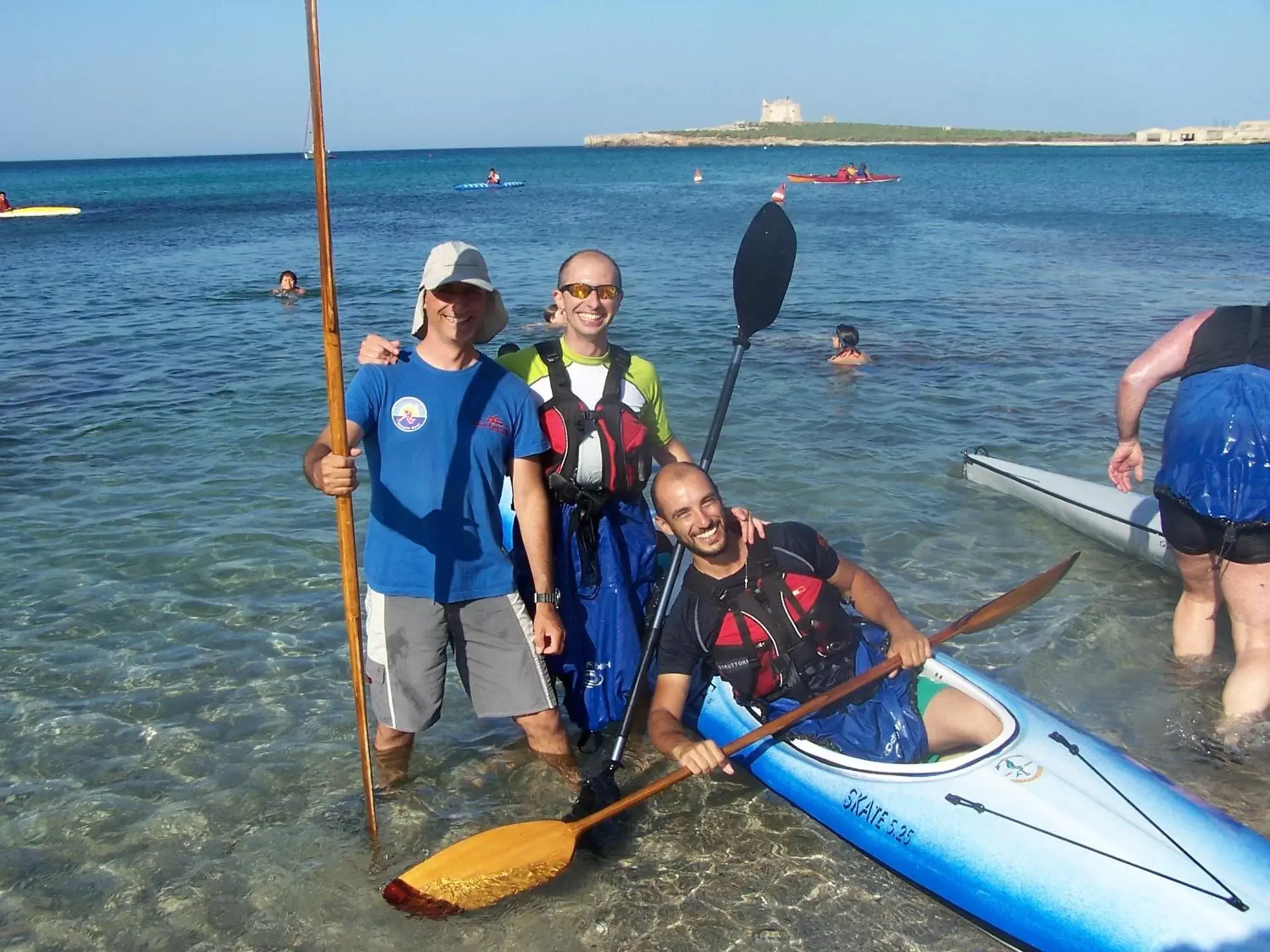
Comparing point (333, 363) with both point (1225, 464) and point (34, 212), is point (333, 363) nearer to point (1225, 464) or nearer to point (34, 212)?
point (1225, 464)

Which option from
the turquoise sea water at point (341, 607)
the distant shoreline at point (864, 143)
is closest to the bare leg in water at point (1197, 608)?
the turquoise sea water at point (341, 607)

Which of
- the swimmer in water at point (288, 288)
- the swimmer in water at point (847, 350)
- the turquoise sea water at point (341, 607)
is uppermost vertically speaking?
the swimmer in water at point (288, 288)

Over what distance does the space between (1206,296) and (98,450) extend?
52.1 ft

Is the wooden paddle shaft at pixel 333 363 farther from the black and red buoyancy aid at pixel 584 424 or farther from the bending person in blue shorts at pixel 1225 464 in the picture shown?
the bending person in blue shorts at pixel 1225 464

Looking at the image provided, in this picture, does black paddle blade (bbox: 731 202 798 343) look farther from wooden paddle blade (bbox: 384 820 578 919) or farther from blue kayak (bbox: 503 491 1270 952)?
wooden paddle blade (bbox: 384 820 578 919)

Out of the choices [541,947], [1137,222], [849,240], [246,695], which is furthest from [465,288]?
[1137,222]

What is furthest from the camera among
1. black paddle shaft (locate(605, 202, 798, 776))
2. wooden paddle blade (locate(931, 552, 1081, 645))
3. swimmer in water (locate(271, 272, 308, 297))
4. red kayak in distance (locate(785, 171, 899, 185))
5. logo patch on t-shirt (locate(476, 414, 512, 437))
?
red kayak in distance (locate(785, 171, 899, 185))

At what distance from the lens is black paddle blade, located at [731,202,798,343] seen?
17.1 feet

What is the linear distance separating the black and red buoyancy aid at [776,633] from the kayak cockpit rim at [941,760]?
0.67 feet

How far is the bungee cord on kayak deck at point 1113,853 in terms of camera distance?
9.87ft

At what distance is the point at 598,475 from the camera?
3816mm

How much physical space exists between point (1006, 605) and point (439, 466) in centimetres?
262

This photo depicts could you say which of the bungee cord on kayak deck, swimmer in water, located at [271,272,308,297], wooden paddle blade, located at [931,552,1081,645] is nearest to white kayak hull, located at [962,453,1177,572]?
wooden paddle blade, located at [931,552,1081,645]

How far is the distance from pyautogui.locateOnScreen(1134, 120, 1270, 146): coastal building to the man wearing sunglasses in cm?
14360
